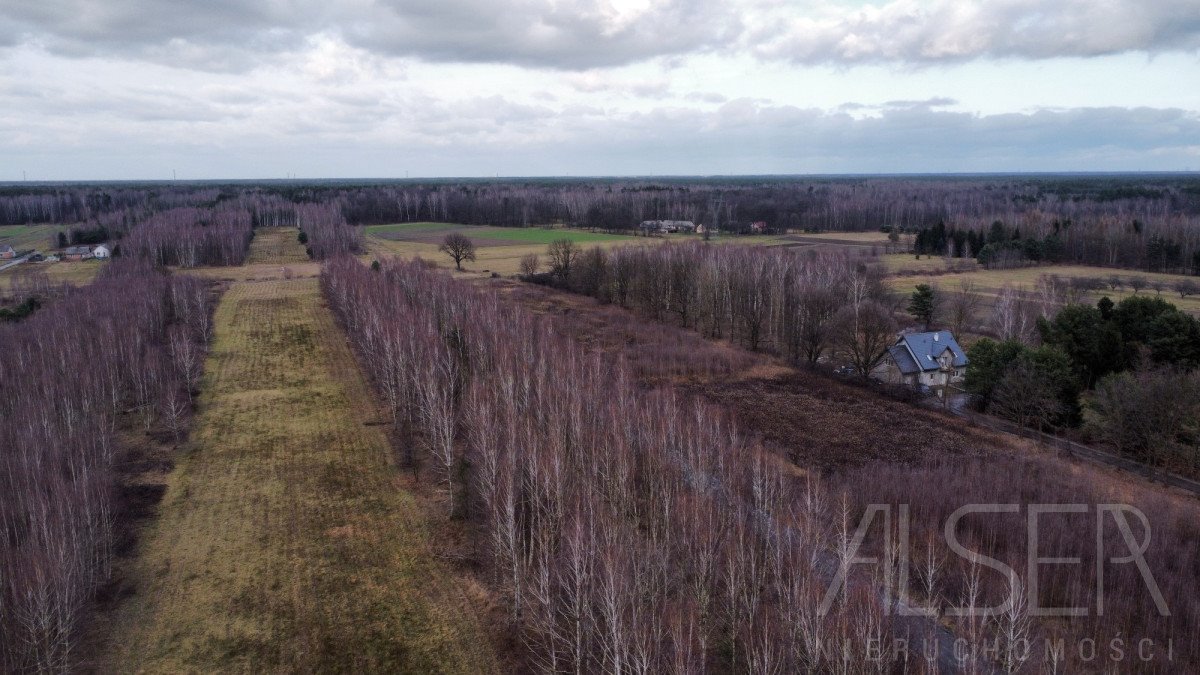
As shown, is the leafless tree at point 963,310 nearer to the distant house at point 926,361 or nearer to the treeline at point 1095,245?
the distant house at point 926,361

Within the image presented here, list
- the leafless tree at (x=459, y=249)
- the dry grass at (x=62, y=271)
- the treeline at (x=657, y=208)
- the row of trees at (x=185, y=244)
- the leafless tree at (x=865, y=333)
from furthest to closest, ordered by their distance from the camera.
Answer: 1. the treeline at (x=657, y=208)
2. the leafless tree at (x=459, y=249)
3. the row of trees at (x=185, y=244)
4. the dry grass at (x=62, y=271)
5. the leafless tree at (x=865, y=333)

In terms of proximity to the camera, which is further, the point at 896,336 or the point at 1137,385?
the point at 896,336

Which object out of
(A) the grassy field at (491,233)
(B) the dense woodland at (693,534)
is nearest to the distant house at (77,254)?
(A) the grassy field at (491,233)

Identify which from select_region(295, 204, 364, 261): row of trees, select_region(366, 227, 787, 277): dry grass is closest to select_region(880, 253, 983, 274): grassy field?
select_region(366, 227, 787, 277): dry grass

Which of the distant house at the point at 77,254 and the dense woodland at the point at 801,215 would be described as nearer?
the dense woodland at the point at 801,215

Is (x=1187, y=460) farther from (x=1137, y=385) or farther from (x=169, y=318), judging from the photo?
(x=169, y=318)

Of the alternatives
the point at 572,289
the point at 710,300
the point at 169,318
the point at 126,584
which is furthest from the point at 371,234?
the point at 126,584

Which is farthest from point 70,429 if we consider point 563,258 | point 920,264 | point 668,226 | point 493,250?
point 668,226
